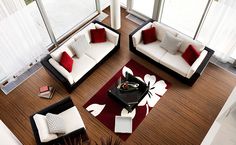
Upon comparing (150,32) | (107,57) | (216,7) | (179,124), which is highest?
(216,7)

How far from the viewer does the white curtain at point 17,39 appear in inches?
182

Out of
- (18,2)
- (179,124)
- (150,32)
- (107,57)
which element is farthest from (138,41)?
(18,2)

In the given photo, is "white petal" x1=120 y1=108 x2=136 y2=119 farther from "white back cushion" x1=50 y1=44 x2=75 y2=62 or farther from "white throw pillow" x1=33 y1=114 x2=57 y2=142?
"white back cushion" x1=50 y1=44 x2=75 y2=62

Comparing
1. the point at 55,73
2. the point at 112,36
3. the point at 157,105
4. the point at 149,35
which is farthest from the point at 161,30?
the point at 55,73

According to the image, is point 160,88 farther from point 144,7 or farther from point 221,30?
point 144,7

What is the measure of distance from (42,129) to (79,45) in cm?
231

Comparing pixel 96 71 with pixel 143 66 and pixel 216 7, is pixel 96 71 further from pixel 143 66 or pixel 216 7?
pixel 216 7

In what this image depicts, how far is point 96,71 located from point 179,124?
2464mm

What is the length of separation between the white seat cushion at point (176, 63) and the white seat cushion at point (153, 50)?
0.44ft

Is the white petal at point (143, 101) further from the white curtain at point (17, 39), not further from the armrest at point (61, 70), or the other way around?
the white curtain at point (17, 39)

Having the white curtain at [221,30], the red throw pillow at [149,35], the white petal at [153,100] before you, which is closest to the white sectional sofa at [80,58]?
the red throw pillow at [149,35]

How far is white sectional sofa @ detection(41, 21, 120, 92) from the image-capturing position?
5062 millimetres

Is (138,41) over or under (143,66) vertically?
over

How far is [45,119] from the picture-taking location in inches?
169
